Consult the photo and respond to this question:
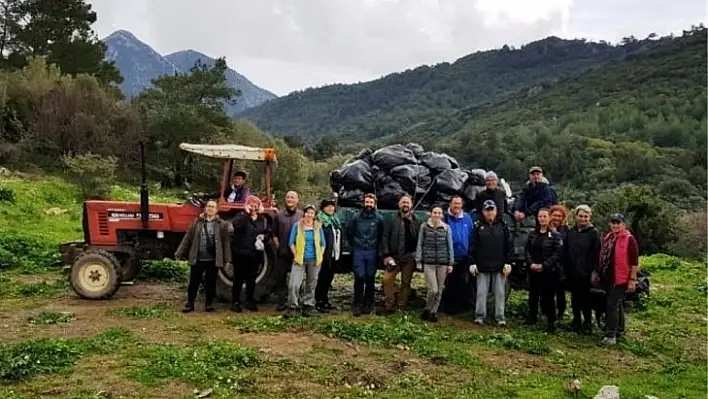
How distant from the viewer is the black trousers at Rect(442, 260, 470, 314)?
9.80 metres

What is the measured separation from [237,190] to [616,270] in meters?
4.91

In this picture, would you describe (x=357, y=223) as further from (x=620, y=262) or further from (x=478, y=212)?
(x=620, y=262)

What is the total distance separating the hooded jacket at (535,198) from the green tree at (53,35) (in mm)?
32436

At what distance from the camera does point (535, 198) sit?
32.4ft

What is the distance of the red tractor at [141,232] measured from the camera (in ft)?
32.1

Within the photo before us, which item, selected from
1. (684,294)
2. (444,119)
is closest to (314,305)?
(684,294)

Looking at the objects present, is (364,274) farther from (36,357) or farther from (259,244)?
(36,357)

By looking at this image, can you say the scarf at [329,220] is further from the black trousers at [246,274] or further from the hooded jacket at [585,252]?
the hooded jacket at [585,252]

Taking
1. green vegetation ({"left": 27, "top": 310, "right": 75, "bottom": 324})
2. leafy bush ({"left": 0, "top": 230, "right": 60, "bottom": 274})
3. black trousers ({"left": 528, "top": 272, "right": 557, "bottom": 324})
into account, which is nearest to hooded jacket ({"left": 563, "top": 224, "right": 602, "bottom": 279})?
black trousers ({"left": 528, "top": 272, "right": 557, "bottom": 324})

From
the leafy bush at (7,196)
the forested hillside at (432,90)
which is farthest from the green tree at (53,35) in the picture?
the forested hillside at (432,90)

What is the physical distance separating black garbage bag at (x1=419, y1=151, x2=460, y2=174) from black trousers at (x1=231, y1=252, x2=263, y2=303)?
2756mm

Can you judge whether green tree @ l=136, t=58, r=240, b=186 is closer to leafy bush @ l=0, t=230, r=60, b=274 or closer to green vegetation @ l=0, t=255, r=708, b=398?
leafy bush @ l=0, t=230, r=60, b=274

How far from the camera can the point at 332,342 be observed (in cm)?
792

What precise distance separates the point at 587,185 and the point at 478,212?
3646cm
